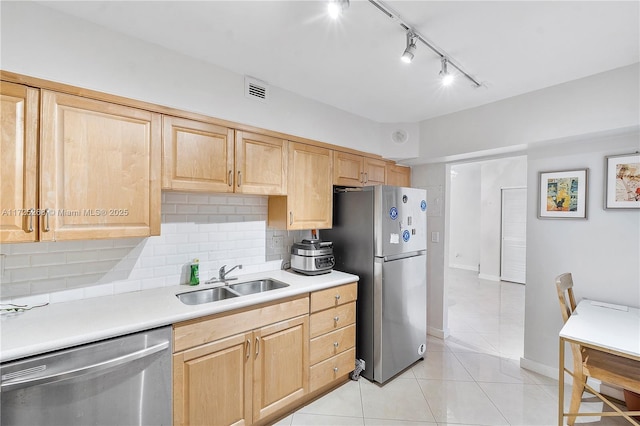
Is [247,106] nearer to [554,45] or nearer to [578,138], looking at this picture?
[554,45]

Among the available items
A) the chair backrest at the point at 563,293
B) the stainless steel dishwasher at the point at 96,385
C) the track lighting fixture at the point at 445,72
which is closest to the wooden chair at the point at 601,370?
the chair backrest at the point at 563,293

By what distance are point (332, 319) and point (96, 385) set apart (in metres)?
1.52

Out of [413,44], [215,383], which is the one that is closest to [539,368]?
[215,383]

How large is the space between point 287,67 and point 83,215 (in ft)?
5.31

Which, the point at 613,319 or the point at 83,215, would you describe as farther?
the point at 613,319

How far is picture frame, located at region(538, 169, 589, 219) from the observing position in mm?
2369

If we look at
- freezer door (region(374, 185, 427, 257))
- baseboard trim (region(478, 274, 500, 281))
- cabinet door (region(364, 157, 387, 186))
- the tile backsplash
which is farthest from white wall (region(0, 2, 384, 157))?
baseboard trim (region(478, 274, 500, 281))

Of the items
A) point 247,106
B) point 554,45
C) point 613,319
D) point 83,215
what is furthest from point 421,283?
point 83,215

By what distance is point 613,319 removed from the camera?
194 cm

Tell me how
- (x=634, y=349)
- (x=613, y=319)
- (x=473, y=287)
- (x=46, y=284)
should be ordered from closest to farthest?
(x=634, y=349) → (x=46, y=284) → (x=613, y=319) → (x=473, y=287)

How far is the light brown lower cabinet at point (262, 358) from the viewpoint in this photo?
1621mm

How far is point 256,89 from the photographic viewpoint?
90.0 inches

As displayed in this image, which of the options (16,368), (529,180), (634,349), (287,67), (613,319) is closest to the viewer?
(16,368)

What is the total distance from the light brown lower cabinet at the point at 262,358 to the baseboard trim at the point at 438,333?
1.44 meters
